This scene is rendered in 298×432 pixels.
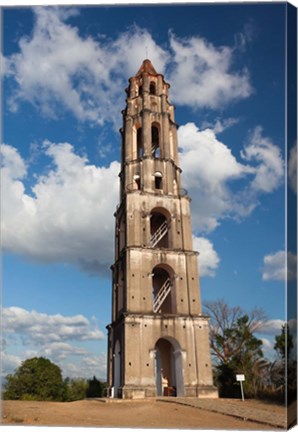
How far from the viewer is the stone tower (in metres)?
19.2

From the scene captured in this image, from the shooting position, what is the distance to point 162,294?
22.2 meters

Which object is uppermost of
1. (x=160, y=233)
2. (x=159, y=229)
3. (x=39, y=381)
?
(x=159, y=229)

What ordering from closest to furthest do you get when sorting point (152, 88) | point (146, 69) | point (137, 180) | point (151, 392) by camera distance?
point (151, 392)
point (137, 180)
point (152, 88)
point (146, 69)

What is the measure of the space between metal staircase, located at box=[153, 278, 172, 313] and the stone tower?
6 centimetres

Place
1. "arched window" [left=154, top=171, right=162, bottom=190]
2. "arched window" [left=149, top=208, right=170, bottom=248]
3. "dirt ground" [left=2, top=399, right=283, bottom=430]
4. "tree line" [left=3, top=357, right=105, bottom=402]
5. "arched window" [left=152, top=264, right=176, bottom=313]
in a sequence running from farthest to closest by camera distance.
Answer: "tree line" [left=3, top=357, right=105, bottom=402]
"arched window" [left=154, top=171, right=162, bottom=190]
"arched window" [left=149, top=208, right=170, bottom=248]
"arched window" [left=152, top=264, right=176, bottom=313]
"dirt ground" [left=2, top=399, right=283, bottom=430]

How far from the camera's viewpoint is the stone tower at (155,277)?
62.9 ft

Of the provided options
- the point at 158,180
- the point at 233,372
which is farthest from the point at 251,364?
the point at 158,180

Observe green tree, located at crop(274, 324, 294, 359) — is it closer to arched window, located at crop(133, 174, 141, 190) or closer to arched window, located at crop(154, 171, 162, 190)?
arched window, located at crop(154, 171, 162, 190)

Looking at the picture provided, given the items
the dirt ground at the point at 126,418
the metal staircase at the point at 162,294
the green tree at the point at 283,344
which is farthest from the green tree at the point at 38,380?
the green tree at the point at 283,344

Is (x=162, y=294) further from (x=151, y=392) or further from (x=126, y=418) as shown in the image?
(x=126, y=418)

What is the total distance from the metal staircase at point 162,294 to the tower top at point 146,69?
52.8ft

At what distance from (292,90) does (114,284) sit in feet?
53.7

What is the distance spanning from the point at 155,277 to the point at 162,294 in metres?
2.60

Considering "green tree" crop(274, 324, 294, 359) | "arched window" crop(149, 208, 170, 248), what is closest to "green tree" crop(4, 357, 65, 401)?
"arched window" crop(149, 208, 170, 248)
